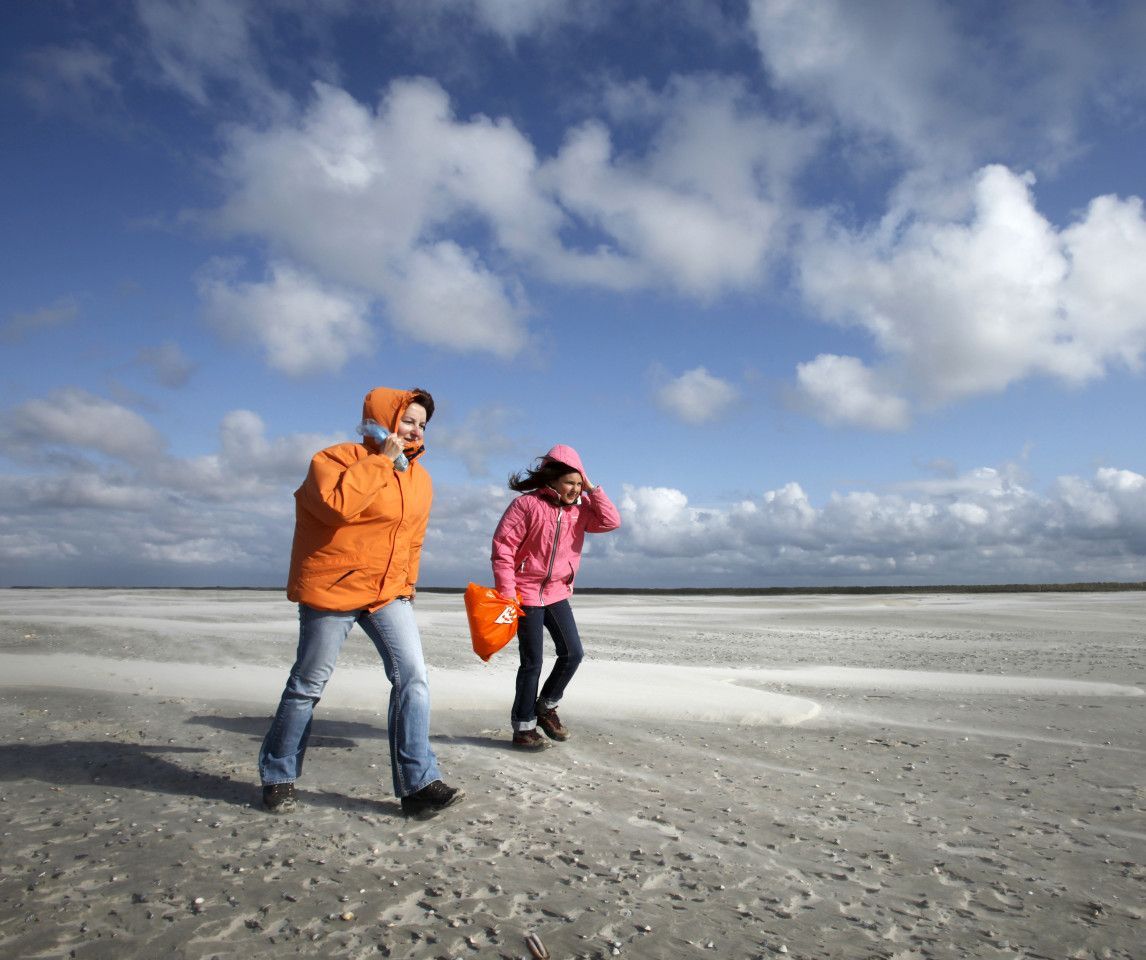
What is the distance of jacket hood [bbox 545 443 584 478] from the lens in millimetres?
5945

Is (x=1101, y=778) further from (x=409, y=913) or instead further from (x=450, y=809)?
(x=409, y=913)

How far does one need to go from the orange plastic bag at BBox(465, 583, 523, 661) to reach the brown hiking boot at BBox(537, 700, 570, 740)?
0.70 meters

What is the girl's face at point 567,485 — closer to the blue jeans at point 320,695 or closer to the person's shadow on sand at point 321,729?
the blue jeans at point 320,695

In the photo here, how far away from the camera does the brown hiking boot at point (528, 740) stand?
18.5ft

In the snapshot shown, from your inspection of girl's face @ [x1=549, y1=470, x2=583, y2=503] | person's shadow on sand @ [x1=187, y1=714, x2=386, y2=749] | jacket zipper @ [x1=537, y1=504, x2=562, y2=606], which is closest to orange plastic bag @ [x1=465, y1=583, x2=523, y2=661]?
jacket zipper @ [x1=537, y1=504, x2=562, y2=606]

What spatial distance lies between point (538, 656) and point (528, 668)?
111mm

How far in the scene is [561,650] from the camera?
19.8 feet

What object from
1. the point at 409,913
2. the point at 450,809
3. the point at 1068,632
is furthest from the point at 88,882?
the point at 1068,632

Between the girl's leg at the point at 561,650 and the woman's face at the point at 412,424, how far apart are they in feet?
6.26

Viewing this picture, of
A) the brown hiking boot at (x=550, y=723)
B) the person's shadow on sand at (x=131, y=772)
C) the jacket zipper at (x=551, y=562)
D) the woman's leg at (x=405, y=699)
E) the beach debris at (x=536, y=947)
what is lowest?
the beach debris at (x=536, y=947)

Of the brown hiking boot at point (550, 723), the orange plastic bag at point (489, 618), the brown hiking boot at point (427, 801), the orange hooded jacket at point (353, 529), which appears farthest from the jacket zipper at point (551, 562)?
the brown hiking boot at point (427, 801)

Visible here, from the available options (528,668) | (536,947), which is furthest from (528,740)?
(536,947)

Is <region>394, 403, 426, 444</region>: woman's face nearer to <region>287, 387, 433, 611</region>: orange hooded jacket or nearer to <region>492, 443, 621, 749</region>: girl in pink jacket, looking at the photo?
<region>287, 387, 433, 611</region>: orange hooded jacket

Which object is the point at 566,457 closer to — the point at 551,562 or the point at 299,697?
the point at 551,562
